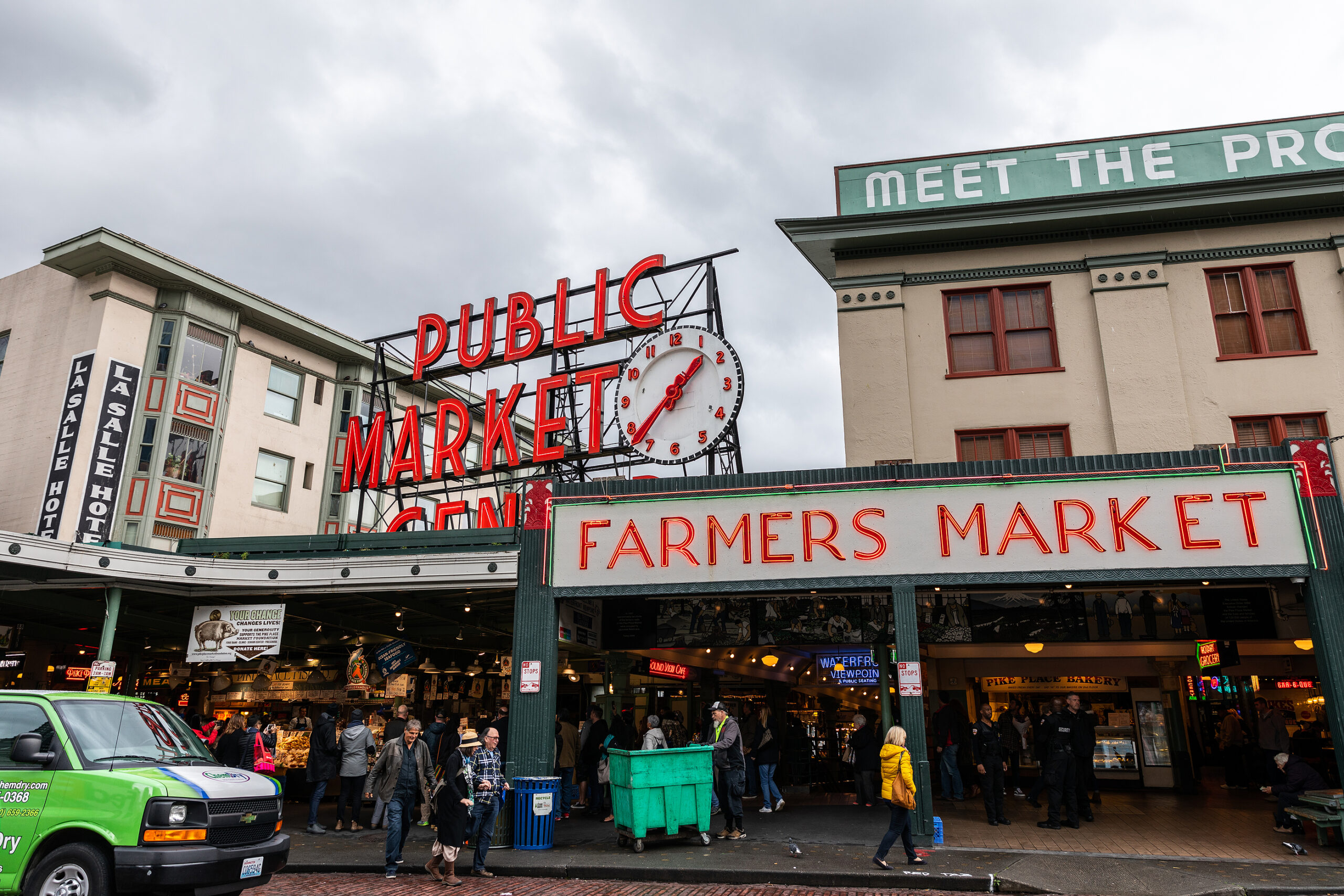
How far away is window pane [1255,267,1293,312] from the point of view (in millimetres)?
16766

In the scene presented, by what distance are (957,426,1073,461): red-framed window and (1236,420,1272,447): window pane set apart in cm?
298

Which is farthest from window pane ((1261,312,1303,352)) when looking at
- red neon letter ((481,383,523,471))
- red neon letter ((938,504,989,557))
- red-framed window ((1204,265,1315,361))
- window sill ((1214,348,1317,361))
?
red neon letter ((481,383,523,471))

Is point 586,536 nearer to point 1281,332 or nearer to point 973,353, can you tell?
point 973,353

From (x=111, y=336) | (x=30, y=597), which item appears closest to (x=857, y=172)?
(x=30, y=597)

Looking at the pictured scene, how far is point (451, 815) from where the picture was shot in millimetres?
10828

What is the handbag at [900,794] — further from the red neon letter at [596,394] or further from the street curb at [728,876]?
the red neon letter at [596,394]

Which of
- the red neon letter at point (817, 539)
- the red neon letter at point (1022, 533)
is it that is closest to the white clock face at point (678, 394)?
the red neon letter at point (817, 539)

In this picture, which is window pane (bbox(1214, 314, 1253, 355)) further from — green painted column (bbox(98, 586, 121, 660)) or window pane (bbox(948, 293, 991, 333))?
green painted column (bbox(98, 586, 121, 660))

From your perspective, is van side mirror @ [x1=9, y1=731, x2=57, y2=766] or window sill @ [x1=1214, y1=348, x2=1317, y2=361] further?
window sill @ [x1=1214, y1=348, x2=1317, y2=361]

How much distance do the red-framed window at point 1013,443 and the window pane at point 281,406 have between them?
965 inches

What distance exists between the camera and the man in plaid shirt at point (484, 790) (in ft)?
36.4

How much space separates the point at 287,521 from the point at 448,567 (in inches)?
737

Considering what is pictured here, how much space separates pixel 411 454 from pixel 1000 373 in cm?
1600

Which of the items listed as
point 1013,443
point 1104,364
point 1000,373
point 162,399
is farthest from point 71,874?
point 162,399
